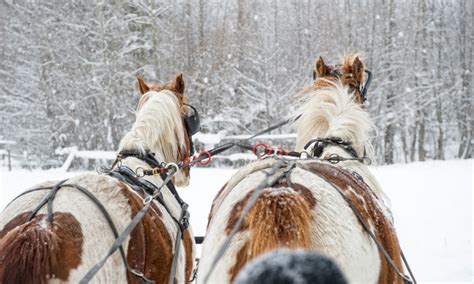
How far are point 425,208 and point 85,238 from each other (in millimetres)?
8160

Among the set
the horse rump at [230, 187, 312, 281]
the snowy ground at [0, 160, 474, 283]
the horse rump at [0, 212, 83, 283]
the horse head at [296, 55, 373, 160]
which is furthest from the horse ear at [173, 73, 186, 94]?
the snowy ground at [0, 160, 474, 283]

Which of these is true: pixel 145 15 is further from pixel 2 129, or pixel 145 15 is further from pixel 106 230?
pixel 106 230

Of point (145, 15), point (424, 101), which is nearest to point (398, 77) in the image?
point (424, 101)

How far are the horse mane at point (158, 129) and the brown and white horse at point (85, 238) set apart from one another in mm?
507

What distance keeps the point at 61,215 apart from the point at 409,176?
1171 centimetres

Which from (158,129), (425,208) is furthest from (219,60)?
(158,129)

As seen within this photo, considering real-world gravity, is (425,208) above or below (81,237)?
below

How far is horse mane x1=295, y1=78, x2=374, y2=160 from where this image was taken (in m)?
3.54

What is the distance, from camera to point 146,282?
2316mm

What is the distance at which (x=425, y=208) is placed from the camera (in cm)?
880

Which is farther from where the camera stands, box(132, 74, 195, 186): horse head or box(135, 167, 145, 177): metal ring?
box(132, 74, 195, 186): horse head

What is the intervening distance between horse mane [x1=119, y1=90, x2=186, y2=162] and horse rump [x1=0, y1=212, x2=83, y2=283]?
57.5 inches

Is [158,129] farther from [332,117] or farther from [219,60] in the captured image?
[219,60]

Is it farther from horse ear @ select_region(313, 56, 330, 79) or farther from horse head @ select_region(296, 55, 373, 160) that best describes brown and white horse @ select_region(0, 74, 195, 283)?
horse ear @ select_region(313, 56, 330, 79)
